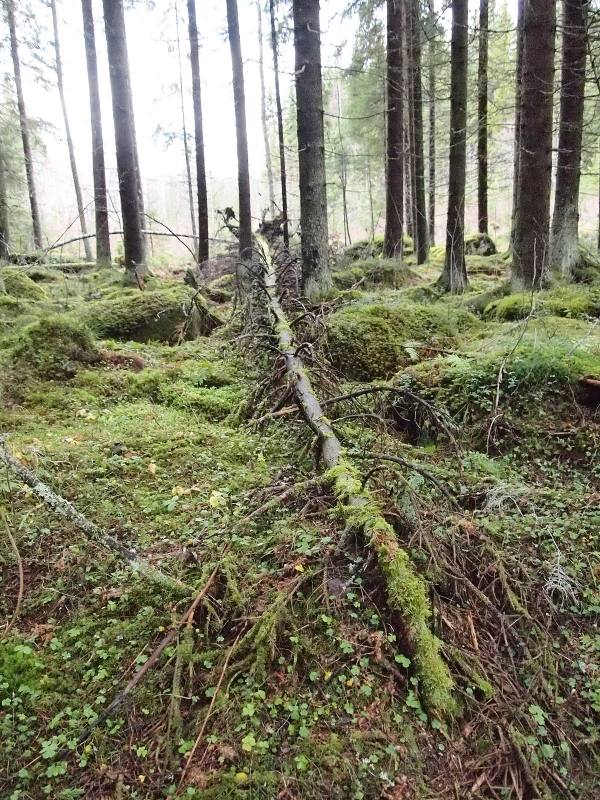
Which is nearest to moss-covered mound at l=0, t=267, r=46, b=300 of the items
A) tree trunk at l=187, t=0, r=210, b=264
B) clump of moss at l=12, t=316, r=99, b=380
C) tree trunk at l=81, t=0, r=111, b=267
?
clump of moss at l=12, t=316, r=99, b=380

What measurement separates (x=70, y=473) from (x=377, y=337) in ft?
13.2

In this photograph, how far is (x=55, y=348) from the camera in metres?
5.86

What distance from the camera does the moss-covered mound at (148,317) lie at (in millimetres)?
7836

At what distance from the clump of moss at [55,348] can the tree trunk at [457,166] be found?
7.11 meters

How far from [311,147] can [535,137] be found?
3695mm

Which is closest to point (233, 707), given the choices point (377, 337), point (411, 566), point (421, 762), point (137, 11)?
point (421, 762)

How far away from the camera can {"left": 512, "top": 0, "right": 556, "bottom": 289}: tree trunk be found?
754cm

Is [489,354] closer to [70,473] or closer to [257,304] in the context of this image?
[70,473]

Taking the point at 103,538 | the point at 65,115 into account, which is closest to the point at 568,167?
the point at 103,538

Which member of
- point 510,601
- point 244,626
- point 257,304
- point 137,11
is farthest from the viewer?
point 137,11

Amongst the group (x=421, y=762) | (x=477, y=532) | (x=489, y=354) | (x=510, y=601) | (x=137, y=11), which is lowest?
(x=421, y=762)

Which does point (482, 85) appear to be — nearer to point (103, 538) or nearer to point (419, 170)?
point (419, 170)

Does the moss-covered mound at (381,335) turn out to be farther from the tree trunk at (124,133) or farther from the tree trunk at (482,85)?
the tree trunk at (482,85)

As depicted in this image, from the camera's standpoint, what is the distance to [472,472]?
3.85 metres
